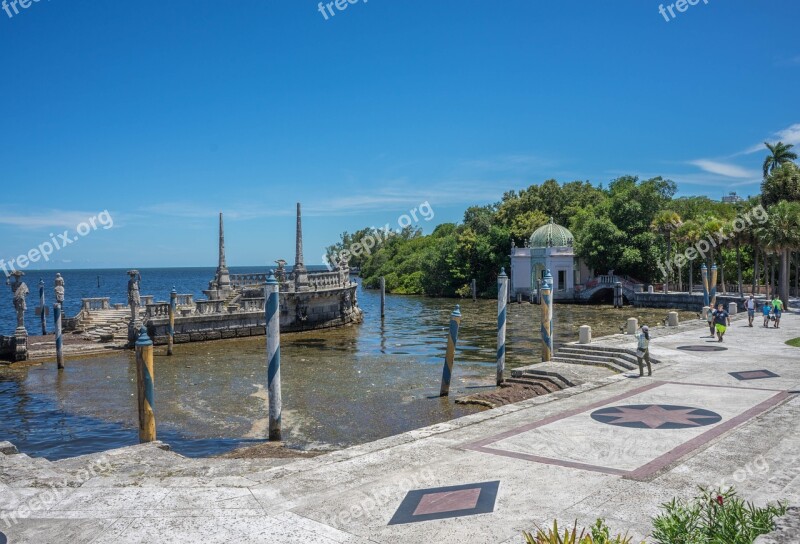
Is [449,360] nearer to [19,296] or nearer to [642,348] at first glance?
[642,348]

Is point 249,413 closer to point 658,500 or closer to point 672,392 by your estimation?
point 672,392

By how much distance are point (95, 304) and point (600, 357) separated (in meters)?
40.1

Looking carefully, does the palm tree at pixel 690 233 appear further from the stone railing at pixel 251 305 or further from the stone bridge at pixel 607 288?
the stone railing at pixel 251 305

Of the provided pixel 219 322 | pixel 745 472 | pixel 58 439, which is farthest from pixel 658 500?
pixel 219 322

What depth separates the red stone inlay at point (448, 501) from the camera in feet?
28.4

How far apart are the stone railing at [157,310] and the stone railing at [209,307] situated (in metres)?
2.07

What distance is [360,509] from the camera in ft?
28.7

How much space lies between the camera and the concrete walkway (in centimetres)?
806

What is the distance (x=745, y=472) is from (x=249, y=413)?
15.6 metres

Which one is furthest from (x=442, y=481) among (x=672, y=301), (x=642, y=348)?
(x=672, y=301)

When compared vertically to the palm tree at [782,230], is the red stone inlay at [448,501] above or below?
below

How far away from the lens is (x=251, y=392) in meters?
25.2

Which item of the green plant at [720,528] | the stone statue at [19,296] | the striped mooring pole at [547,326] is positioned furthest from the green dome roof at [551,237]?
the green plant at [720,528]

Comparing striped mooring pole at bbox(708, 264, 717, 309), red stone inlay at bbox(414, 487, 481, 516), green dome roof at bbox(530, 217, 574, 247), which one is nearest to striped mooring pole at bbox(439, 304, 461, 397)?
red stone inlay at bbox(414, 487, 481, 516)
